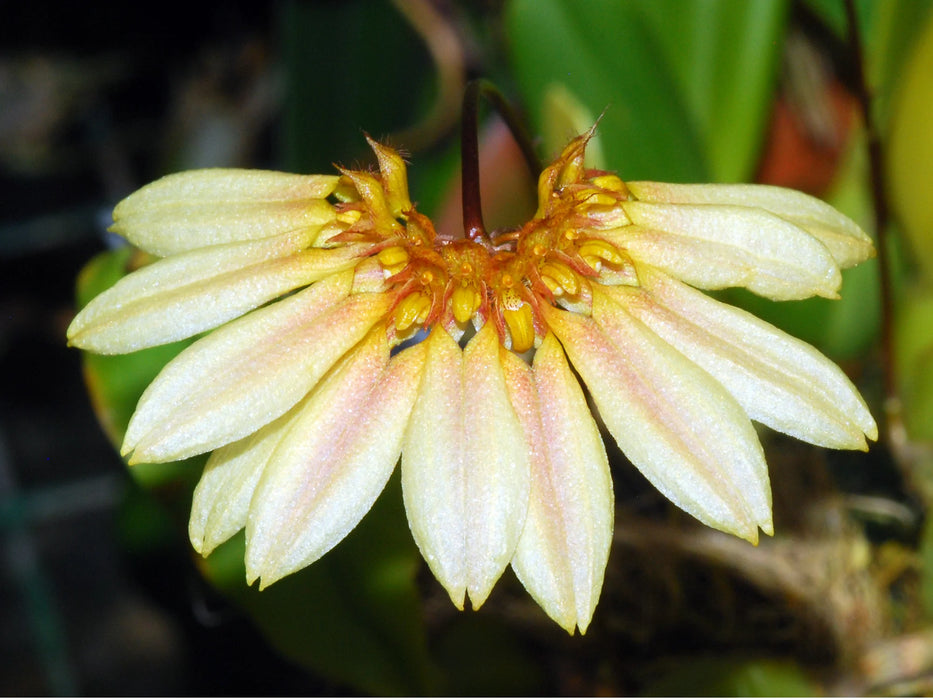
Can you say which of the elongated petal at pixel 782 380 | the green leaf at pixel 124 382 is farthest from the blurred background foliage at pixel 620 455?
the elongated petal at pixel 782 380

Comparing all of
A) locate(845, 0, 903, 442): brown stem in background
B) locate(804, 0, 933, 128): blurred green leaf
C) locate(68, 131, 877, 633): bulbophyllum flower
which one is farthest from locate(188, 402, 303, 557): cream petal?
locate(804, 0, 933, 128): blurred green leaf

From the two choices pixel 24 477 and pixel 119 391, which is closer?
pixel 119 391

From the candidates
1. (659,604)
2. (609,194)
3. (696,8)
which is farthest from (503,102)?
(659,604)

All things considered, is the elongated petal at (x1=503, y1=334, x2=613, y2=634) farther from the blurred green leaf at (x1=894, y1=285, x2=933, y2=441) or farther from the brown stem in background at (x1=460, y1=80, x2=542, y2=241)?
the blurred green leaf at (x1=894, y1=285, x2=933, y2=441)

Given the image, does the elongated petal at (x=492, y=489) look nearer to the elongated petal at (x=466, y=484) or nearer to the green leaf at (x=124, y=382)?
the elongated petal at (x=466, y=484)

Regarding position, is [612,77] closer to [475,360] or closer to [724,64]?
[724,64]

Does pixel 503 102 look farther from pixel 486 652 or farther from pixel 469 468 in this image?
pixel 486 652

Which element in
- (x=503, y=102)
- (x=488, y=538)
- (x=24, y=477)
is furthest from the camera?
(x=24, y=477)
